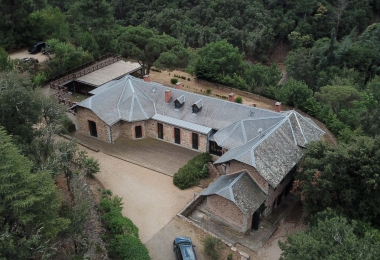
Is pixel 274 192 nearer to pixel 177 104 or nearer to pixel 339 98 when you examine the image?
pixel 177 104

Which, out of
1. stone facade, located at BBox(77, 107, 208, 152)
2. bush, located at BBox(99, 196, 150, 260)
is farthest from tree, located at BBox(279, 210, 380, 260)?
stone facade, located at BBox(77, 107, 208, 152)

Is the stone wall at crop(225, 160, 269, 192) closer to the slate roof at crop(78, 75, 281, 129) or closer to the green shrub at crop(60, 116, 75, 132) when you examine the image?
the slate roof at crop(78, 75, 281, 129)

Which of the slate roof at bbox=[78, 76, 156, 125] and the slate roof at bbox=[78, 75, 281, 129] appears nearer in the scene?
the slate roof at bbox=[78, 75, 281, 129]

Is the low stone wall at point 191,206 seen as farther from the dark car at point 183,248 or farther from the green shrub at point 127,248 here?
the green shrub at point 127,248

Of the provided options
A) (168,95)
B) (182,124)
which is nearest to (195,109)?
(182,124)

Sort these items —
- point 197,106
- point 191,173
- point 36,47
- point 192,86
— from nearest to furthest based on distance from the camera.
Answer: point 191,173 → point 197,106 → point 36,47 → point 192,86

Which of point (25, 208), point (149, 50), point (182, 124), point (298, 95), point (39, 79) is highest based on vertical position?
point (25, 208)
